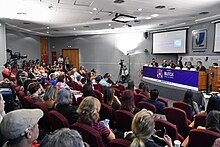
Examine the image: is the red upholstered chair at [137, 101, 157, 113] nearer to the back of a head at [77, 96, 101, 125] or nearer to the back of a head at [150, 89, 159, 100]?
the back of a head at [150, 89, 159, 100]

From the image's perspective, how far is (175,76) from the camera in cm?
Result: 818

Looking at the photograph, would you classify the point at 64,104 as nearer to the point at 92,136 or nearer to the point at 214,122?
the point at 92,136

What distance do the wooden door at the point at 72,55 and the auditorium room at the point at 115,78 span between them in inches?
3.4

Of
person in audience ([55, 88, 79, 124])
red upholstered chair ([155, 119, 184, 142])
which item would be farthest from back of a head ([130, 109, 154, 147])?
person in audience ([55, 88, 79, 124])

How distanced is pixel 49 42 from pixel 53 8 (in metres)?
10.8

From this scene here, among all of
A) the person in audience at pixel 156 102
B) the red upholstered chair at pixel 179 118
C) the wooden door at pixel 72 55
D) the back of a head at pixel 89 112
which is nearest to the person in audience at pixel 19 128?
the back of a head at pixel 89 112

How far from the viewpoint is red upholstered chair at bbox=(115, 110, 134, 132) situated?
3.10m

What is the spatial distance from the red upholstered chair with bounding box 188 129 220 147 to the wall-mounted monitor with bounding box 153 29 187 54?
9.67 metres

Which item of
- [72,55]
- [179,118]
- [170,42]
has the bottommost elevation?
[179,118]

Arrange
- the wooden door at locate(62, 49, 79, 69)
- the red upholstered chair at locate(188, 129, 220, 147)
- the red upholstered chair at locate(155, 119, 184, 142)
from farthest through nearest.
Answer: the wooden door at locate(62, 49, 79, 69) < the red upholstered chair at locate(155, 119, 184, 142) < the red upholstered chair at locate(188, 129, 220, 147)

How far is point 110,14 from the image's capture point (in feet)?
Answer: 27.2

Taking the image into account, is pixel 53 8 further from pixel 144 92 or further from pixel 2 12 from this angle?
pixel 144 92

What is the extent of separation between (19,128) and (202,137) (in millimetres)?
1899

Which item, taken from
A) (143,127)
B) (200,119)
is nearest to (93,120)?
(143,127)
